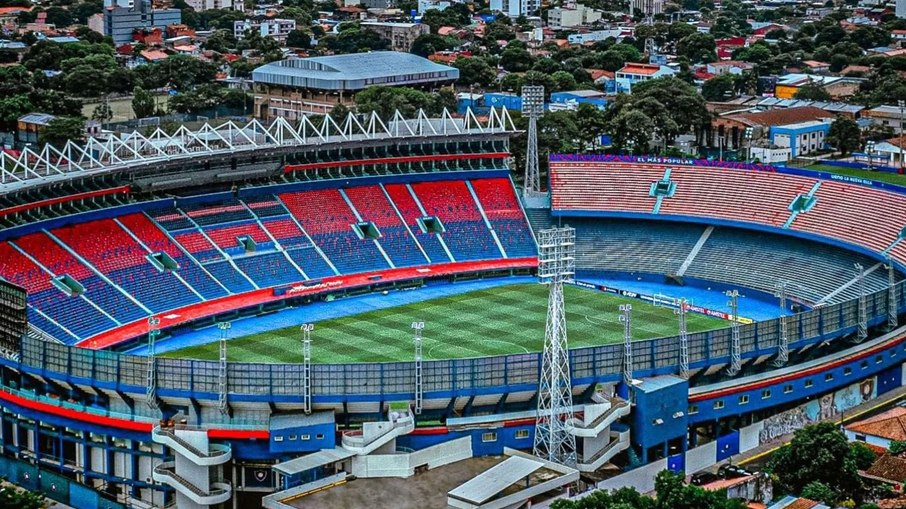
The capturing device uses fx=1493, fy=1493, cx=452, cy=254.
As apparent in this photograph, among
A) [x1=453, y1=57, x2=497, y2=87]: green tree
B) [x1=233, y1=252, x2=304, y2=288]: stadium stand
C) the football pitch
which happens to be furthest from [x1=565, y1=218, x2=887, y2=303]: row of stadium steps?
[x1=453, y1=57, x2=497, y2=87]: green tree

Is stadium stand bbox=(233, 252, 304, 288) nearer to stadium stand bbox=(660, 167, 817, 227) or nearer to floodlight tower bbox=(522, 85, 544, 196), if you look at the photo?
floodlight tower bbox=(522, 85, 544, 196)

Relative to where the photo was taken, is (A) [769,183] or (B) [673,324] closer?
(B) [673,324]

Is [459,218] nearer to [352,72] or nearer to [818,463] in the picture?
[818,463]

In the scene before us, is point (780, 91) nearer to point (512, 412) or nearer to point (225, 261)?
point (225, 261)

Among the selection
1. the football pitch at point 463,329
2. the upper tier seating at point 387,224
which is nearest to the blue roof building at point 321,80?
the upper tier seating at point 387,224

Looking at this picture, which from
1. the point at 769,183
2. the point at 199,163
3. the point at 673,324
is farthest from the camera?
the point at 769,183

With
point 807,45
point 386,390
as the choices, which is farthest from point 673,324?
point 807,45
